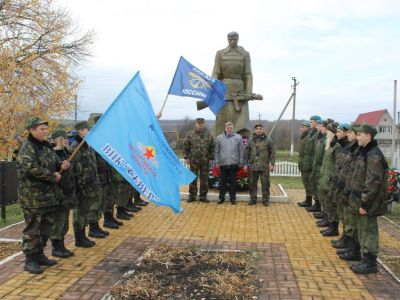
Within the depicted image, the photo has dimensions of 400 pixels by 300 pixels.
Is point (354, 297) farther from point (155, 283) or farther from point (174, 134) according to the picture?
point (174, 134)

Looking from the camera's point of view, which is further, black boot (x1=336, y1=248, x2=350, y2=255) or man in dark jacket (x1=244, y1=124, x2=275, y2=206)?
man in dark jacket (x1=244, y1=124, x2=275, y2=206)

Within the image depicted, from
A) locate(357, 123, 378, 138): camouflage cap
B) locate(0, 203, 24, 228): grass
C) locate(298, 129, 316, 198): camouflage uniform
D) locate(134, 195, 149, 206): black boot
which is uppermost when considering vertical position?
locate(357, 123, 378, 138): camouflage cap

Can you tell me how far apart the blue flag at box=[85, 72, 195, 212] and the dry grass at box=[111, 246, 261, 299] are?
794mm

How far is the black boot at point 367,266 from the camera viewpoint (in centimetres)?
493

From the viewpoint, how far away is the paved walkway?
4.38 m

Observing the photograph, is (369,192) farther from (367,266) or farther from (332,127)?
(332,127)

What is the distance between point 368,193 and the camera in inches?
189

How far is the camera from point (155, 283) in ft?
14.6

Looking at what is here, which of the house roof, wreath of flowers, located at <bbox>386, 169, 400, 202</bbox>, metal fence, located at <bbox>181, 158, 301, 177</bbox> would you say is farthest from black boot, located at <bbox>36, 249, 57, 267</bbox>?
the house roof

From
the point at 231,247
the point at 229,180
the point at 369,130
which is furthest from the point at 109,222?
the point at 369,130

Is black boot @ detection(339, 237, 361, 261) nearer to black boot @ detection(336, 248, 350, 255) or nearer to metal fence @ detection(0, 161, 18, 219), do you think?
black boot @ detection(336, 248, 350, 255)

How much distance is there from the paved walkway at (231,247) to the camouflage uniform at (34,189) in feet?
1.41

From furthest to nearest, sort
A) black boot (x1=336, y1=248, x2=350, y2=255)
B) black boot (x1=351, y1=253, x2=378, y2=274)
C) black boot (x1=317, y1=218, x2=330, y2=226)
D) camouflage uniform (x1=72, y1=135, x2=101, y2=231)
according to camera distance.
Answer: black boot (x1=317, y1=218, x2=330, y2=226), camouflage uniform (x1=72, y1=135, x2=101, y2=231), black boot (x1=336, y1=248, x2=350, y2=255), black boot (x1=351, y1=253, x2=378, y2=274)

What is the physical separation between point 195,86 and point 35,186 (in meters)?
4.20
